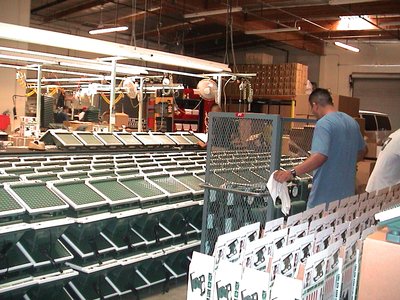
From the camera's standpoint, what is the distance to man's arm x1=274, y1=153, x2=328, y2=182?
271 cm

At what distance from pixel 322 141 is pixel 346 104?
11.6 ft

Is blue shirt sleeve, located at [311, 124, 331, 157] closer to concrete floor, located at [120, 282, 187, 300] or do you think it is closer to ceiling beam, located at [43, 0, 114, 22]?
concrete floor, located at [120, 282, 187, 300]

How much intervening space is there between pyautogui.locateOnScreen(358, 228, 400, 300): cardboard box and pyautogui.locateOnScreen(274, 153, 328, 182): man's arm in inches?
55.8

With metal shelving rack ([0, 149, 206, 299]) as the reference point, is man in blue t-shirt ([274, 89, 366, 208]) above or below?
above

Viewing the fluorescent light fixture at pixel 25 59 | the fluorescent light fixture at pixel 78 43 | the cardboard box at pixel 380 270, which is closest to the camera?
the cardboard box at pixel 380 270

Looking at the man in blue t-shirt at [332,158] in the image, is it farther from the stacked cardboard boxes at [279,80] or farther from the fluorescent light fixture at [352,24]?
the fluorescent light fixture at [352,24]

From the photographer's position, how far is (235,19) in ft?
33.9

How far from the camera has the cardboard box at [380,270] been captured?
124 cm

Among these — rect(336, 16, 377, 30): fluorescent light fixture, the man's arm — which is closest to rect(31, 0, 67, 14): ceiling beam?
rect(336, 16, 377, 30): fluorescent light fixture

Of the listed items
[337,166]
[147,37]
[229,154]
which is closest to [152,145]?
[229,154]

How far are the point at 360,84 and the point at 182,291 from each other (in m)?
11.1

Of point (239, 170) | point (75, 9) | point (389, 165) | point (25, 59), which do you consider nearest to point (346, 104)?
point (389, 165)

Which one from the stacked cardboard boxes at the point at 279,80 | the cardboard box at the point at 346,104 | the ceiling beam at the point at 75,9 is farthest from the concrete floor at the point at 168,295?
the stacked cardboard boxes at the point at 279,80

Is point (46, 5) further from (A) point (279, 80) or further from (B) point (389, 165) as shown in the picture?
(B) point (389, 165)
